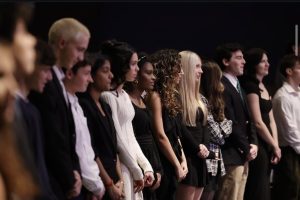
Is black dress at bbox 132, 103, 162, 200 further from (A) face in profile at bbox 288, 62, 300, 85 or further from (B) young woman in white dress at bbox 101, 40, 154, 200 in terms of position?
(A) face in profile at bbox 288, 62, 300, 85

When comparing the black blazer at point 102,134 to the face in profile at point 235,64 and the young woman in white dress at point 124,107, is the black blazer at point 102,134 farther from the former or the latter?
the face in profile at point 235,64

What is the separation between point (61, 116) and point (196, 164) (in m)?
2.01

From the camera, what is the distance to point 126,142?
3893 mm

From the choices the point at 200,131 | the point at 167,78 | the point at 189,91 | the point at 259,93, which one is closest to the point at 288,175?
the point at 259,93

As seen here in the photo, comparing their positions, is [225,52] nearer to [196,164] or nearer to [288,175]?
[196,164]

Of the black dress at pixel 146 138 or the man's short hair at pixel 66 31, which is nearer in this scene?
the man's short hair at pixel 66 31

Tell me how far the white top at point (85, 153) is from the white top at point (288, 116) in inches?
112

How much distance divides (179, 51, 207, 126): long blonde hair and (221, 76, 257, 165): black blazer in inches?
16.6

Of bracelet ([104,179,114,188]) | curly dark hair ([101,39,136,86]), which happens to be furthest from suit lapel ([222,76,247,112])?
bracelet ([104,179,114,188])

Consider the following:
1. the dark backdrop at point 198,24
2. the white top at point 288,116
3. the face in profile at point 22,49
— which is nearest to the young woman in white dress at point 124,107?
the white top at point 288,116

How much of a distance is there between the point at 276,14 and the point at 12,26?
6.55m

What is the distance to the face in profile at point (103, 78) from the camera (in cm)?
357

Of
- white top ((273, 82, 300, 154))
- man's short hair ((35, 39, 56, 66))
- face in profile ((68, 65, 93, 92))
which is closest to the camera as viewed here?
man's short hair ((35, 39, 56, 66))

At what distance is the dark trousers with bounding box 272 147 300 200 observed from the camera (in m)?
5.84
